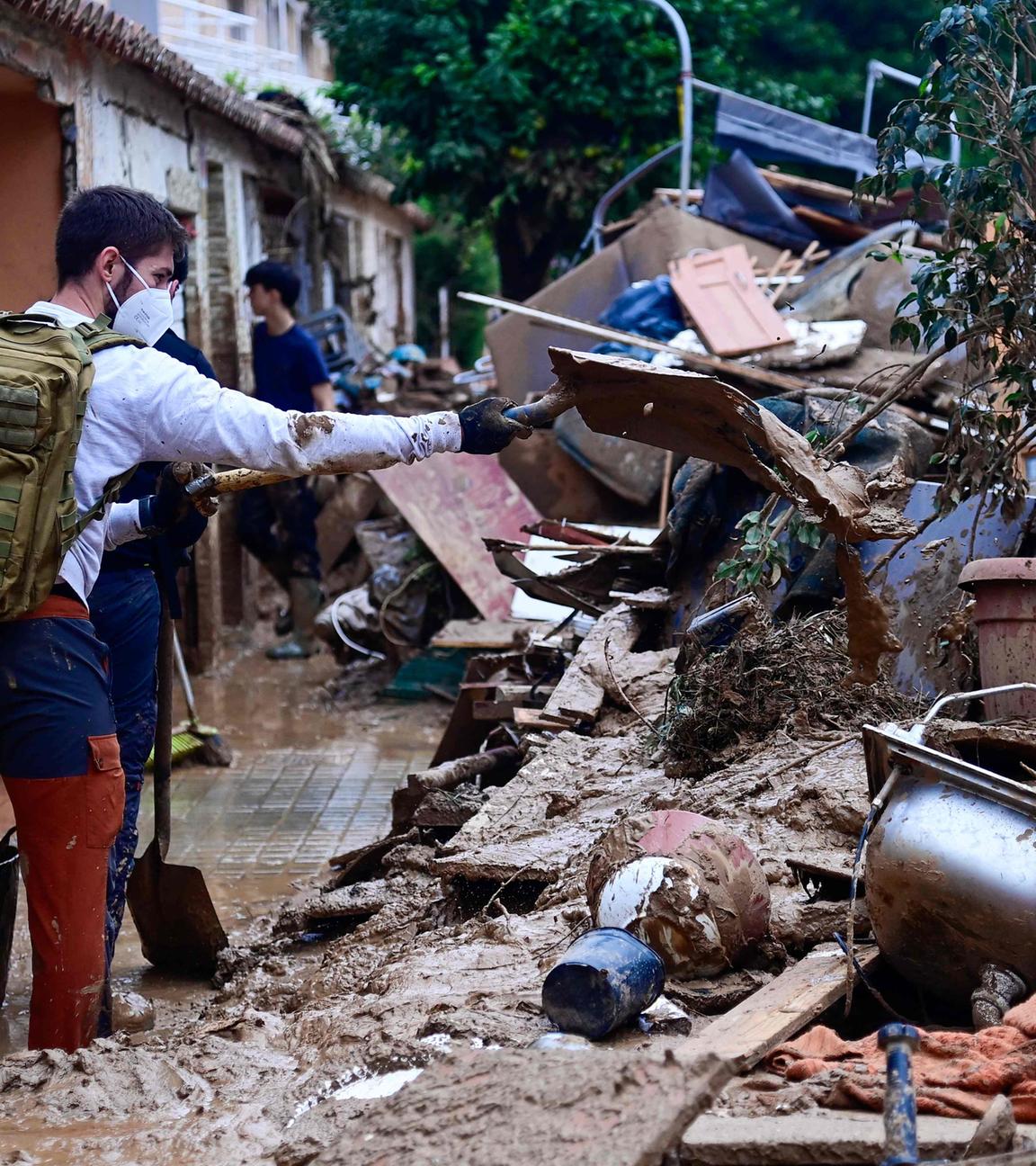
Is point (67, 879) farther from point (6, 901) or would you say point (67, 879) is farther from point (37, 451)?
point (37, 451)

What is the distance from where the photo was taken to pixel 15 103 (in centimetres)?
695

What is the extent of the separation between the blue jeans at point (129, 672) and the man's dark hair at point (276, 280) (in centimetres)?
499

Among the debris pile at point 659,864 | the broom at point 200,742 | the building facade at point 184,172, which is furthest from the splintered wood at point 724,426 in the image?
the building facade at point 184,172

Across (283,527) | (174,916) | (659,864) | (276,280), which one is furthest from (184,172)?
(659,864)

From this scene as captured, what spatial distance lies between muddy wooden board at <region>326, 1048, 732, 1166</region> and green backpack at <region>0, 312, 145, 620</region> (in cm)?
136

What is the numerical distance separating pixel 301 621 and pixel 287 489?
40.4 inches

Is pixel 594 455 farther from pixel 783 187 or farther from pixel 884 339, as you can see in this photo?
pixel 783 187

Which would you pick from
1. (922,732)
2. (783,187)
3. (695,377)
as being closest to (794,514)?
(695,377)

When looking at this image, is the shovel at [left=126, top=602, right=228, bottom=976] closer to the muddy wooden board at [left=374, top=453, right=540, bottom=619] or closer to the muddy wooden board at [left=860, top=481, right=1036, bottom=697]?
the muddy wooden board at [left=860, top=481, right=1036, bottom=697]

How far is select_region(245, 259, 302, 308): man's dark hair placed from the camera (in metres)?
8.45

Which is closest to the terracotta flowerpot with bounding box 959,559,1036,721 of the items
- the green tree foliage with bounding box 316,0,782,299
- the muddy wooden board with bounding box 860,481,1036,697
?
the muddy wooden board with bounding box 860,481,1036,697

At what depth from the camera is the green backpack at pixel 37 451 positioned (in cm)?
276

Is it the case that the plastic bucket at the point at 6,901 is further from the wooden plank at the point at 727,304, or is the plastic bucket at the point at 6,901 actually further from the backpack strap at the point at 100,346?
the wooden plank at the point at 727,304

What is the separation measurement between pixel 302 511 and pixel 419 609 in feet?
3.96
